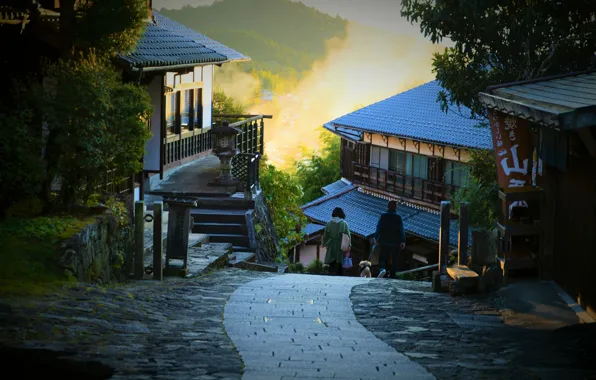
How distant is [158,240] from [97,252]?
1551 millimetres

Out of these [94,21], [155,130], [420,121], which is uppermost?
[94,21]

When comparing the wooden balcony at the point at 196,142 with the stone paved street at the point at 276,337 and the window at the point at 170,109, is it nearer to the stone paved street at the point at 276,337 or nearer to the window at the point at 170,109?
the window at the point at 170,109

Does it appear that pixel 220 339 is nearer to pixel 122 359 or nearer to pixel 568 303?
pixel 122 359

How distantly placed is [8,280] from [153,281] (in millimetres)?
3697

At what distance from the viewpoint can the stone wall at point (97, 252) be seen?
11.0 meters

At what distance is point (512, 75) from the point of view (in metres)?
18.5

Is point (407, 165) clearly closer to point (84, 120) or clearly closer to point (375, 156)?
point (375, 156)

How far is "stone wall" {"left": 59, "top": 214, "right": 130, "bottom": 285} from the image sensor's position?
11.0 meters

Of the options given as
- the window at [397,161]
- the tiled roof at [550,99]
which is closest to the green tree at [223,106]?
the window at [397,161]

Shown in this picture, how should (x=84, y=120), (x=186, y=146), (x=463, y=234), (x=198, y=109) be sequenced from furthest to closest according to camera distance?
(x=198, y=109), (x=186, y=146), (x=463, y=234), (x=84, y=120)

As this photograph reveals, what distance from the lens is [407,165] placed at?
36281mm

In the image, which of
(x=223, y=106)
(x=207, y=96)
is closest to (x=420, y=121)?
(x=223, y=106)

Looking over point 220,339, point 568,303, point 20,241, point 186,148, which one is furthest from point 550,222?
point 186,148

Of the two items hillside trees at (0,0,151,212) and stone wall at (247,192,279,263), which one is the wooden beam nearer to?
hillside trees at (0,0,151,212)
